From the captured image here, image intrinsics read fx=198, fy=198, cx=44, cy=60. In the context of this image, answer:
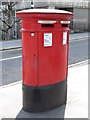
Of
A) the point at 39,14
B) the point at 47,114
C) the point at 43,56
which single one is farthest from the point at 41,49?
the point at 47,114

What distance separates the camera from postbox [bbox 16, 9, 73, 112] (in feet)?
12.2

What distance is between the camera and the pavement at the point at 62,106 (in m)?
4.07

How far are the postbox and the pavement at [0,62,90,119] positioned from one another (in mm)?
158

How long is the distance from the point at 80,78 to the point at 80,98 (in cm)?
168

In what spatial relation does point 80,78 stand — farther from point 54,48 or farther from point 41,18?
point 41,18

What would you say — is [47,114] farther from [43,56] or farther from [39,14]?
[39,14]

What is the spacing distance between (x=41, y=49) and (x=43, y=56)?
Result: 0.50ft

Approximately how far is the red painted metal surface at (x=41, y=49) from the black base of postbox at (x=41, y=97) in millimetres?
103

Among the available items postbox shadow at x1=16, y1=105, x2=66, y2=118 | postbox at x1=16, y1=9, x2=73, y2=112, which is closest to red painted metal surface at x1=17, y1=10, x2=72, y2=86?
postbox at x1=16, y1=9, x2=73, y2=112

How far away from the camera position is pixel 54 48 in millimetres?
3994

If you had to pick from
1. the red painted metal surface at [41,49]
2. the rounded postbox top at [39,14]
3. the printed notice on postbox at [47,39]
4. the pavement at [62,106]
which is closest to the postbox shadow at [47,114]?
the pavement at [62,106]

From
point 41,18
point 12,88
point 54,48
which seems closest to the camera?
point 41,18

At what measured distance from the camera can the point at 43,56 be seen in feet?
12.8

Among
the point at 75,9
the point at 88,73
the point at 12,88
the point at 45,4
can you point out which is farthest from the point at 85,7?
the point at 12,88
